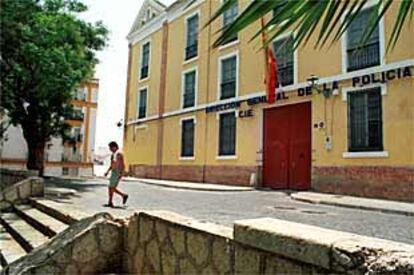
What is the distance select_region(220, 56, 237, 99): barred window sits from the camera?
18891 millimetres

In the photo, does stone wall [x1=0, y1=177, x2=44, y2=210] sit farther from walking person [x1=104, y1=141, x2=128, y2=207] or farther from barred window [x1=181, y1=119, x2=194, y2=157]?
barred window [x1=181, y1=119, x2=194, y2=157]

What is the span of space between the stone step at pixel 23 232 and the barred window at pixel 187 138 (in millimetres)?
12166

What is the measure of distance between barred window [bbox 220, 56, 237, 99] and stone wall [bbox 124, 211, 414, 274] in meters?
14.6

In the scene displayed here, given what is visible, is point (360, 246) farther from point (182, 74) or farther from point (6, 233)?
point (182, 74)

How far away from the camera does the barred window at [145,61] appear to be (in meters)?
26.3

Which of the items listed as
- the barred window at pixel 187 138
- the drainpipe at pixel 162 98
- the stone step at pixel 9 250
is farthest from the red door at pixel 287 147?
the stone step at pixel 9 250

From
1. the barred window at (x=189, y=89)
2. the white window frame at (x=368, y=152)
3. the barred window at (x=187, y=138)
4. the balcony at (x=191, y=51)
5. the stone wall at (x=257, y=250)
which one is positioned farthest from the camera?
the balcony at (x=191, y=51)

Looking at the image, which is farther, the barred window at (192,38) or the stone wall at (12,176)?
the barred window at (192,38)

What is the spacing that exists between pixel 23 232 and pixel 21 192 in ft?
12.0

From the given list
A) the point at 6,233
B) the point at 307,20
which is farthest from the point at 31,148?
the point at 307,20

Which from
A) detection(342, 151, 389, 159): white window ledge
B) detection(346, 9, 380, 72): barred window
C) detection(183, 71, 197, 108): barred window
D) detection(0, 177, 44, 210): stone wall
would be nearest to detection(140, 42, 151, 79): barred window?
detection(183, 71, 197, 108): barred window

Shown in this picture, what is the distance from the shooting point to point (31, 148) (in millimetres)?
20406

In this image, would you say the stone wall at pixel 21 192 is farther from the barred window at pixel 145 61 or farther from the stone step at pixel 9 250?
the barred window at pixel 145 61

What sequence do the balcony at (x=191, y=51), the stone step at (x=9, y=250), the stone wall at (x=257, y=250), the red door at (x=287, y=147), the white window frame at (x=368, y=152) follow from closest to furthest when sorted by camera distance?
the stone wall at (x=257, y=250), the stone step at (x=9, y=250), the white window frame at (x=368, y=152), the red door at (x=287, y=147), the balcony at (x=191, y=51)
